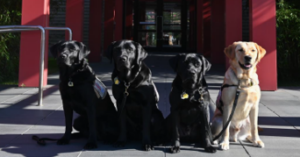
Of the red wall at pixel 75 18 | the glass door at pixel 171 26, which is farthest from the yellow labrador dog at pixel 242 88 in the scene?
the glass door at pixel 171 26

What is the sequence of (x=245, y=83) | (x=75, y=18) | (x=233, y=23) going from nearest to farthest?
(x=245, y=83)
(x=233, y=23)
(x=75, y=18)

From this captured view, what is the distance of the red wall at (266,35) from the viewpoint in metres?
7.75

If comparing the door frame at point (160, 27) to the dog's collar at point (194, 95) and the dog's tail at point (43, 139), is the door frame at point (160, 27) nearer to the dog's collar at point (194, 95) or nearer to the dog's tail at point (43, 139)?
the dog's tail at point (43, 139)

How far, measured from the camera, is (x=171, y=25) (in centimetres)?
2012

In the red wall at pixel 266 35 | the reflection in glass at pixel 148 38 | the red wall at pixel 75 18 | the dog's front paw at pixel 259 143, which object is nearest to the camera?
the dog's front paw at pixel 259 143

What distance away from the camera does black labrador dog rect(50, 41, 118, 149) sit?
3.63m

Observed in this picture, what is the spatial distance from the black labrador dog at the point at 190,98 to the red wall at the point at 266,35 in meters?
4.53

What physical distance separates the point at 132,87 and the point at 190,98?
585 millimetres

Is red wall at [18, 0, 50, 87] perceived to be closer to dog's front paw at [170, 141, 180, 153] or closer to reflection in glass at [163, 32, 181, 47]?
dog's front paw at [170, 141, 180, 153]

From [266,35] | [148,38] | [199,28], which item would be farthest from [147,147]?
[148,38]

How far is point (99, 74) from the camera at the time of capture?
10.2 metres

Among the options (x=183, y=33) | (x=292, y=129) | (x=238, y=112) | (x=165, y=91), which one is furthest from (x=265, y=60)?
(x=183, y=33)

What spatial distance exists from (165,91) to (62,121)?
2.98 metres

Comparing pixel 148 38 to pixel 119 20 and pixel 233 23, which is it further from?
pixel 233 23
